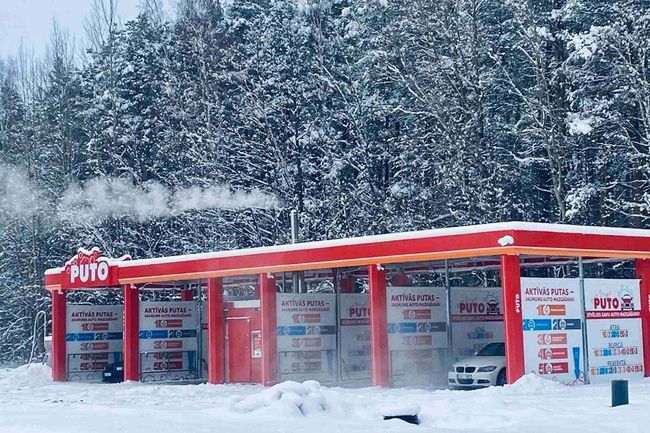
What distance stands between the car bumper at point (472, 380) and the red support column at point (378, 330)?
1.78m

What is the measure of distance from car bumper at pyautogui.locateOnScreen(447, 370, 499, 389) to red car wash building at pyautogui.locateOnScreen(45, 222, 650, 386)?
4.74ft

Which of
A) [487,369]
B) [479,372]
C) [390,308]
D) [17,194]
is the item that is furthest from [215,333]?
[17,194]

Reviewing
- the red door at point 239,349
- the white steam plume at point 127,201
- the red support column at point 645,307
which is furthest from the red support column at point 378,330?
the white steam plume at point 127,201

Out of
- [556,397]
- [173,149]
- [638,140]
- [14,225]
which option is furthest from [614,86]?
[14,225]

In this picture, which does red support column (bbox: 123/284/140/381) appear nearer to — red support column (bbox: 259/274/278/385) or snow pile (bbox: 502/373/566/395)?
red support column (bbox: 259/274/278/385)

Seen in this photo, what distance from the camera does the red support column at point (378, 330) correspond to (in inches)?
1086

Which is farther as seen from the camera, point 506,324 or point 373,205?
point 373,205

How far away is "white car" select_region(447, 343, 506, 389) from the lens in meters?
26.2

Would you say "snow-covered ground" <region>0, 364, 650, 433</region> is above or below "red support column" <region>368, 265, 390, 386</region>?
below

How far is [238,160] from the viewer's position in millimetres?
49500

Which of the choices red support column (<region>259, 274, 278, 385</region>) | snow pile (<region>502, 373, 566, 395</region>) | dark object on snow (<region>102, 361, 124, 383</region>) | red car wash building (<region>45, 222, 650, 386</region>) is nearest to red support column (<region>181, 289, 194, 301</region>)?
red car wash building (<region>45, 222, 650, 386</region>)

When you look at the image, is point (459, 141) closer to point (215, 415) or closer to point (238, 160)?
point (238, 160)

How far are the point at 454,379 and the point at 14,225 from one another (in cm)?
3680

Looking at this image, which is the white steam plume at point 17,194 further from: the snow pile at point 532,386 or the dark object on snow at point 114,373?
the snow pile at point 532,386
